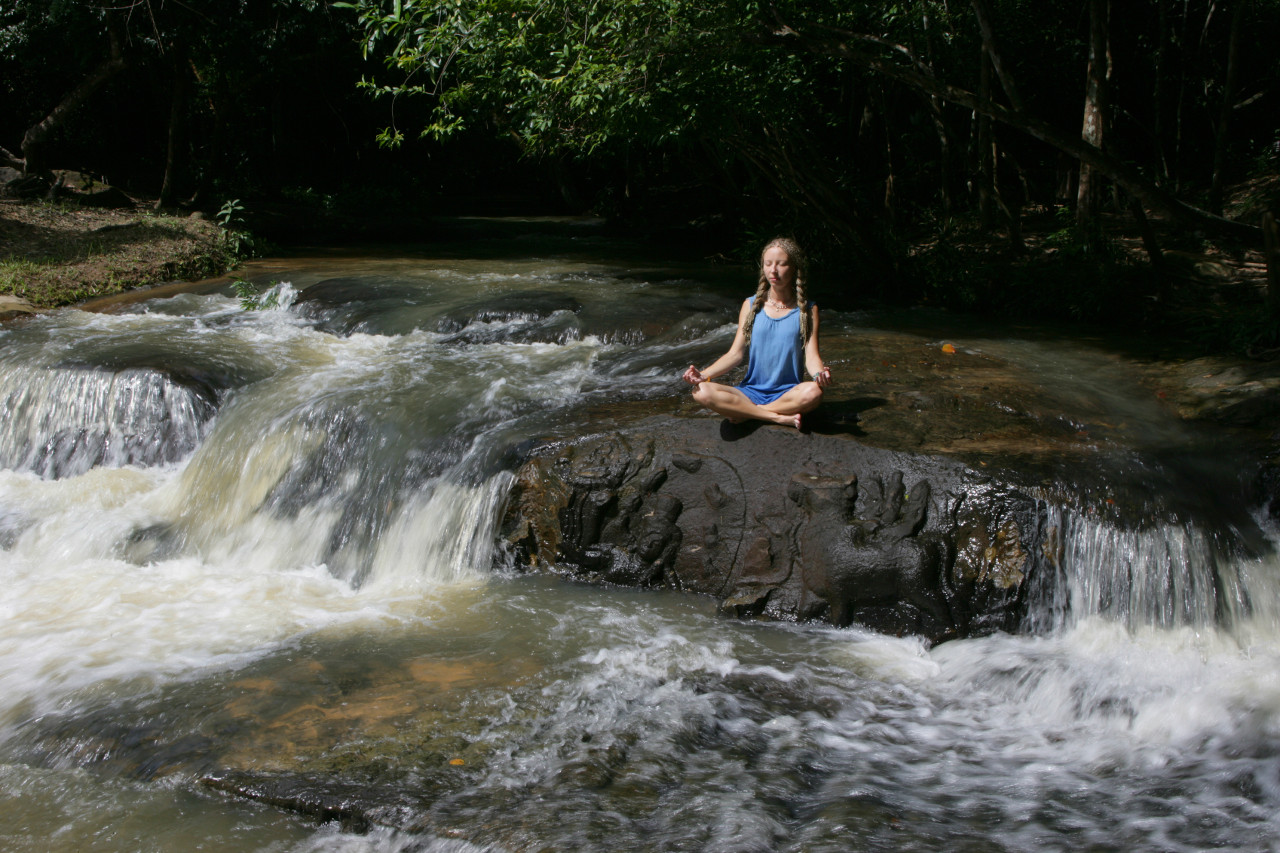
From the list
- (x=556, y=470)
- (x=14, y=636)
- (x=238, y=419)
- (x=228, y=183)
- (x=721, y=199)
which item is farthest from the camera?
(x=228, y=183)

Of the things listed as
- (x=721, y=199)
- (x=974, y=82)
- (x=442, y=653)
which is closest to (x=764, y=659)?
(x=442, y=653)

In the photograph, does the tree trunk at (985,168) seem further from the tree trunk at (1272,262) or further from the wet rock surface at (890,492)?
the wet rock surface at (890,492)

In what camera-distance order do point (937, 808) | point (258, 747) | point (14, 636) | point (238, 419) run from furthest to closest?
point (238, 419), point (14, 636), point (258, 747), point (937, 808)

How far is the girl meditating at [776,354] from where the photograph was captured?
5547mm

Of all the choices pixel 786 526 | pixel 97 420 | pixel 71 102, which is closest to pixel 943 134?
pixel 786 526

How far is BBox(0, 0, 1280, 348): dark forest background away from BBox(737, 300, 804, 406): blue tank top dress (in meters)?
3.53

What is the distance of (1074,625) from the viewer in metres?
4.93

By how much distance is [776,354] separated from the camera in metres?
5.68

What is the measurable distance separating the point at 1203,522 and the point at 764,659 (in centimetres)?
247

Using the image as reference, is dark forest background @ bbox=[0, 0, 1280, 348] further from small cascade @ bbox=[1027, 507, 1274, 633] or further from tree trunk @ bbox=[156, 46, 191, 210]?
small cascade @ bbox=[1027, 507, 1274, 633]

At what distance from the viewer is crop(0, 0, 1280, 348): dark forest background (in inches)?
340

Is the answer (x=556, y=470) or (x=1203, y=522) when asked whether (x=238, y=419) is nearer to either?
(x=556, y=470)

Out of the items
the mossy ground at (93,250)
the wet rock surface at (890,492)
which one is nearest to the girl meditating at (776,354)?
the wet rock surface at (890,492)

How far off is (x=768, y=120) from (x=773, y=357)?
17.2 feet
